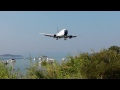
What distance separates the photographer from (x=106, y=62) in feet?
24.9

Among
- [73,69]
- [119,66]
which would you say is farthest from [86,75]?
[119,66]

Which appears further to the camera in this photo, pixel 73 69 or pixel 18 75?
pixel 73 69
